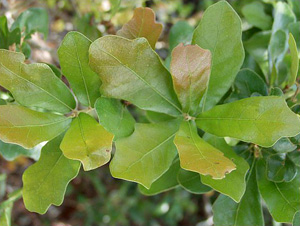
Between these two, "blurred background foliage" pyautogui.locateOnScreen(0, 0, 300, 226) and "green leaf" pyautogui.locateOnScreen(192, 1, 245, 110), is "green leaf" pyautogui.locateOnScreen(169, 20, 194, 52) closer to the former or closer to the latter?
"green leaf" pyautogui.locateOnScreen(192, 1, 245, 110)

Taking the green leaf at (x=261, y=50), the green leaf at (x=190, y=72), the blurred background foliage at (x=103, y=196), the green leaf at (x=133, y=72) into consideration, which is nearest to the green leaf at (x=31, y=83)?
the green leaf at (x=133, y=72)

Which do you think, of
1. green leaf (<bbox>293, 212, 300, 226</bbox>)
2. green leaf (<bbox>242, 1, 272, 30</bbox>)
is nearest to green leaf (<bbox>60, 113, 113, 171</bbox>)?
green leaf (<bbox>293, 212, 300, 226</bbox>)

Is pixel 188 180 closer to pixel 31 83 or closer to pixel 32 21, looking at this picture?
pixel 31 83

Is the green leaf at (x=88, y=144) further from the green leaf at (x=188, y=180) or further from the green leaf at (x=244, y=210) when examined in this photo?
the green leaf at (x=244, y=210)

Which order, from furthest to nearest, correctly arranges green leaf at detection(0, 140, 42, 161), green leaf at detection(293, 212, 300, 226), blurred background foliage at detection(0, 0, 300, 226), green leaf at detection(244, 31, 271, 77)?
blurred background foliage at detection(0, 0, 300, 226), green leaf at detection(244, 31, 271, 77), green leaf at detection(0, 140, 42, 161), green leaf at detection(293, 212, 300, 226)

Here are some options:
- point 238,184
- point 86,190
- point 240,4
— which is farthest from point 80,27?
point 86,190

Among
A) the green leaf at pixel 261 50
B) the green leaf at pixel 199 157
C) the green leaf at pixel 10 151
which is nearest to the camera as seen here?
the green leaf at pixel 199 157

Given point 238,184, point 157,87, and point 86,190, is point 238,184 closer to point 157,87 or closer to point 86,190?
point 157,87
